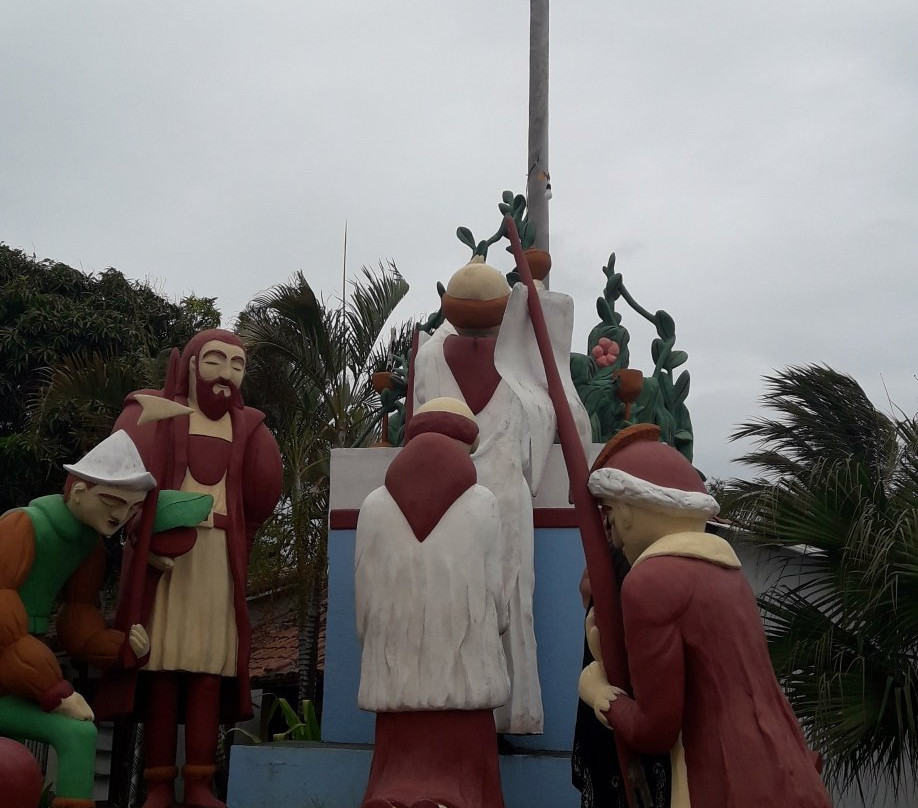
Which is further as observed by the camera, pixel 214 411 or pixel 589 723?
pixel 214 411

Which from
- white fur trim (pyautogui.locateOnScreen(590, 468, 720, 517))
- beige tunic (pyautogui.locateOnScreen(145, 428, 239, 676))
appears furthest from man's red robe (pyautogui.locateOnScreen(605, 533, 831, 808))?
beige tunic (pyautogui.locateOnScreen(145, 428, 239, 676))

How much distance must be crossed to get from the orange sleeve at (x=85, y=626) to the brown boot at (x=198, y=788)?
0.61 meters

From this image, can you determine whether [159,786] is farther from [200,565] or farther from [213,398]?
[213,398]

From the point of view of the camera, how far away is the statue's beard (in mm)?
5273

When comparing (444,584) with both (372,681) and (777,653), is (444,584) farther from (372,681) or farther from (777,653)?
(777,653)

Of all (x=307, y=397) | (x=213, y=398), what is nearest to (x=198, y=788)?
(x=213, y=398)

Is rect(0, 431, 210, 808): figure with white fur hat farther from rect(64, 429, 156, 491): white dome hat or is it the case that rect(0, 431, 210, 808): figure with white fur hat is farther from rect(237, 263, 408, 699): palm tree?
rect(237, 263, 408, 699): palm tree

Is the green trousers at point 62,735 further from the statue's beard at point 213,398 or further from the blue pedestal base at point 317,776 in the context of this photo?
the statue's beard at point 213,398

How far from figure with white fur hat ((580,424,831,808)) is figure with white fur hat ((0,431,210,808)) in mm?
2252

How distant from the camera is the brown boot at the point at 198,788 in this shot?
4832mm

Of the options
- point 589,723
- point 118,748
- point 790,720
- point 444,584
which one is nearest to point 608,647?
point 589,723

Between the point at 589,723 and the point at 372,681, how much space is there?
0.92m

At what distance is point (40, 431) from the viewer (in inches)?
452

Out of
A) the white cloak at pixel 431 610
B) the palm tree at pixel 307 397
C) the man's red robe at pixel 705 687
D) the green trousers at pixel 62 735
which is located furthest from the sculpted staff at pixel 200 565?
the palm tree at pixel 307 397
